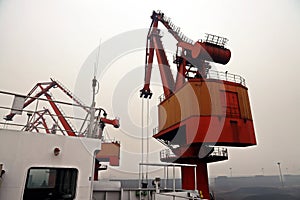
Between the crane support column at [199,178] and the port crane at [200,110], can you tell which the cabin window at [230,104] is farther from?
the crane support column at [199,178]

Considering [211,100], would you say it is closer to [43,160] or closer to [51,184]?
[51,184]

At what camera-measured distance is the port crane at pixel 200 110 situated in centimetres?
1508

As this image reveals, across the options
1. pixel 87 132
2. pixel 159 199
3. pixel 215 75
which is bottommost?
pixel 159 199

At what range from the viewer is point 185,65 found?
20500 mm

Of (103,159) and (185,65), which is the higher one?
(185,65)

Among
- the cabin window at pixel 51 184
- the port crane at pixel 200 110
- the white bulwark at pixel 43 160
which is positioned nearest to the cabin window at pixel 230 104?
the port crane at pixel 200 110

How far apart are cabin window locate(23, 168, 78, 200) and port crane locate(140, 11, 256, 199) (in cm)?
972

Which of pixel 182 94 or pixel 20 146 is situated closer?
pixel 20 146

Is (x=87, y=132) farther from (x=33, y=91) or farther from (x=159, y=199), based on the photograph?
(x=33, y=91)

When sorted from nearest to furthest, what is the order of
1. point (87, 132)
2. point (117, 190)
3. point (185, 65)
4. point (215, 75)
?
point (87, 132)
point (117, 190)
point (215, 75)
point (185, 65)

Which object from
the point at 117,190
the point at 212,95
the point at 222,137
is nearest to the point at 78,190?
the point at 117,190

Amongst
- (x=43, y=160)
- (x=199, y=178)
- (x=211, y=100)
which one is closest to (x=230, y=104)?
Result: (x=211, y=100)

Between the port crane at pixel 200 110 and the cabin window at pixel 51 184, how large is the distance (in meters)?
9.72

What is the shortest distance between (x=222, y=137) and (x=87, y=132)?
1066 cm
